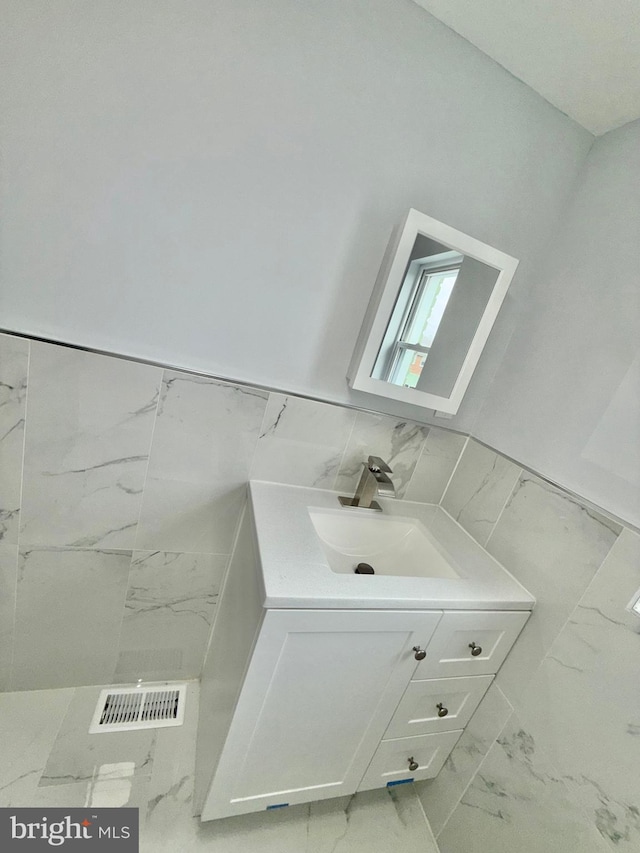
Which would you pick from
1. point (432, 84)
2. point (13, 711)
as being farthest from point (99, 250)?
point (13, 711)

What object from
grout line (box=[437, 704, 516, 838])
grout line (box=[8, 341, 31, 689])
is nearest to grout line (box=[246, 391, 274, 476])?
grout line (box=[8, 341, 31, 689])

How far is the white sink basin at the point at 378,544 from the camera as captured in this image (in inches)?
47.3

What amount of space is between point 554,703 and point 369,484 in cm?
75

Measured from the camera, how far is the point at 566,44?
94cm

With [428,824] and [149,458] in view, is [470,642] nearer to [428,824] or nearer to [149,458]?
[428,824]

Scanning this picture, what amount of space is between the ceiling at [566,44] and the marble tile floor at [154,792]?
230 centimetres

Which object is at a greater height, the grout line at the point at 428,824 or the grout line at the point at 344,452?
the grout line at the point at 344,452

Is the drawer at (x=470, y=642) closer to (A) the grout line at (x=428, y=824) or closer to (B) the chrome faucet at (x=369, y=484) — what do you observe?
(B) the chrome faucet at (x=369, y=484)

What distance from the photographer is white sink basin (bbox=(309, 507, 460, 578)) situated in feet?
3.94

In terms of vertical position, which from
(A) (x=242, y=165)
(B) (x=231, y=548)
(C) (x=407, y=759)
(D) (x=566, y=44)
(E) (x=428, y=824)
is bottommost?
(E) (x=428, y=824)

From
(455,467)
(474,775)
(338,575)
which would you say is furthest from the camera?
(455,467)

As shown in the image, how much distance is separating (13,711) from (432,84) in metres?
2.31

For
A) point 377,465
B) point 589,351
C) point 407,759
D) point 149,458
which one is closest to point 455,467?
point 377,465

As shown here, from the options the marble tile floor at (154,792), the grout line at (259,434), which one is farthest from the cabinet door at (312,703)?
the grout line at (259,434)
